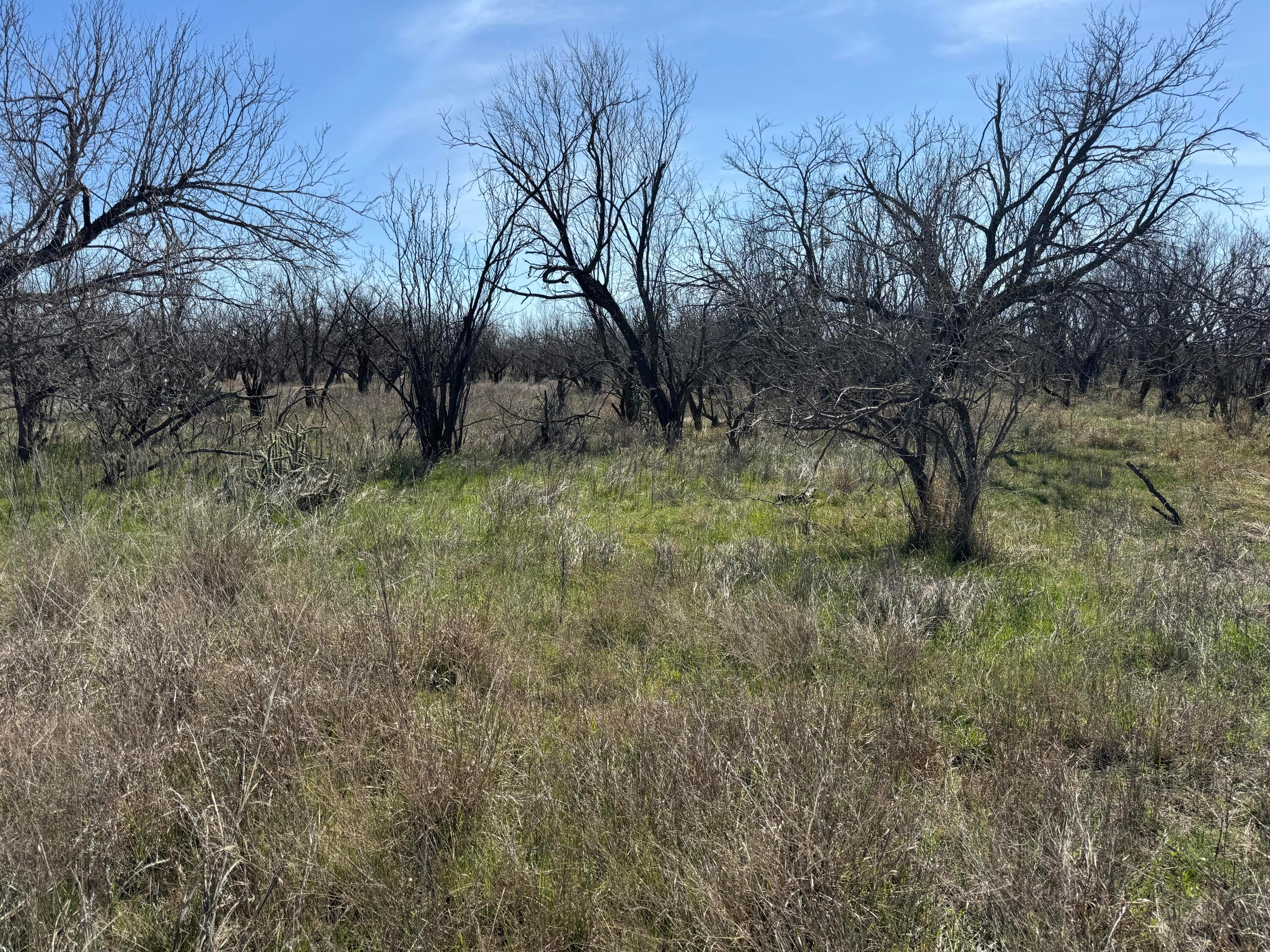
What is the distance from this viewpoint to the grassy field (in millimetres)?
1874

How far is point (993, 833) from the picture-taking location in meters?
2.08

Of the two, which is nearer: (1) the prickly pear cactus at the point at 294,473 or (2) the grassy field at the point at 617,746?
(2) the grassy field at the point at 617,746

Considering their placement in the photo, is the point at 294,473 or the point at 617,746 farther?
the point at 294,473

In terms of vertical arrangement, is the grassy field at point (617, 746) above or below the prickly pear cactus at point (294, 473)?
below

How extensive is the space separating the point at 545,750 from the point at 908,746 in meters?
1.23

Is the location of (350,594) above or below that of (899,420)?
below

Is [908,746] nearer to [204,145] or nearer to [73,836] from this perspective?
[73,836]

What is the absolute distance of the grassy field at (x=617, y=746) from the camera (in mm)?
1874

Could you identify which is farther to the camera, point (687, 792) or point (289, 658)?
point (289, 658)

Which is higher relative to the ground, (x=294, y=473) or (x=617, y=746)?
(x=294, y=473)

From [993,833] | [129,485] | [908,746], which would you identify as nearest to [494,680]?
[908,746]

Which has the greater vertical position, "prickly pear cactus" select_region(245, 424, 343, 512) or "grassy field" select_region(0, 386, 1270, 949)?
"prickly pear cactus" select_region(245, 424, 343, 512)

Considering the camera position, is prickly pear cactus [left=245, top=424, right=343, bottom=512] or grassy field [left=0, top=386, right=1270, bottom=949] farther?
prickly pear cactus [left=245, top=424, right=343, bottom=512]

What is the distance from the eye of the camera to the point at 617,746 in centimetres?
258
